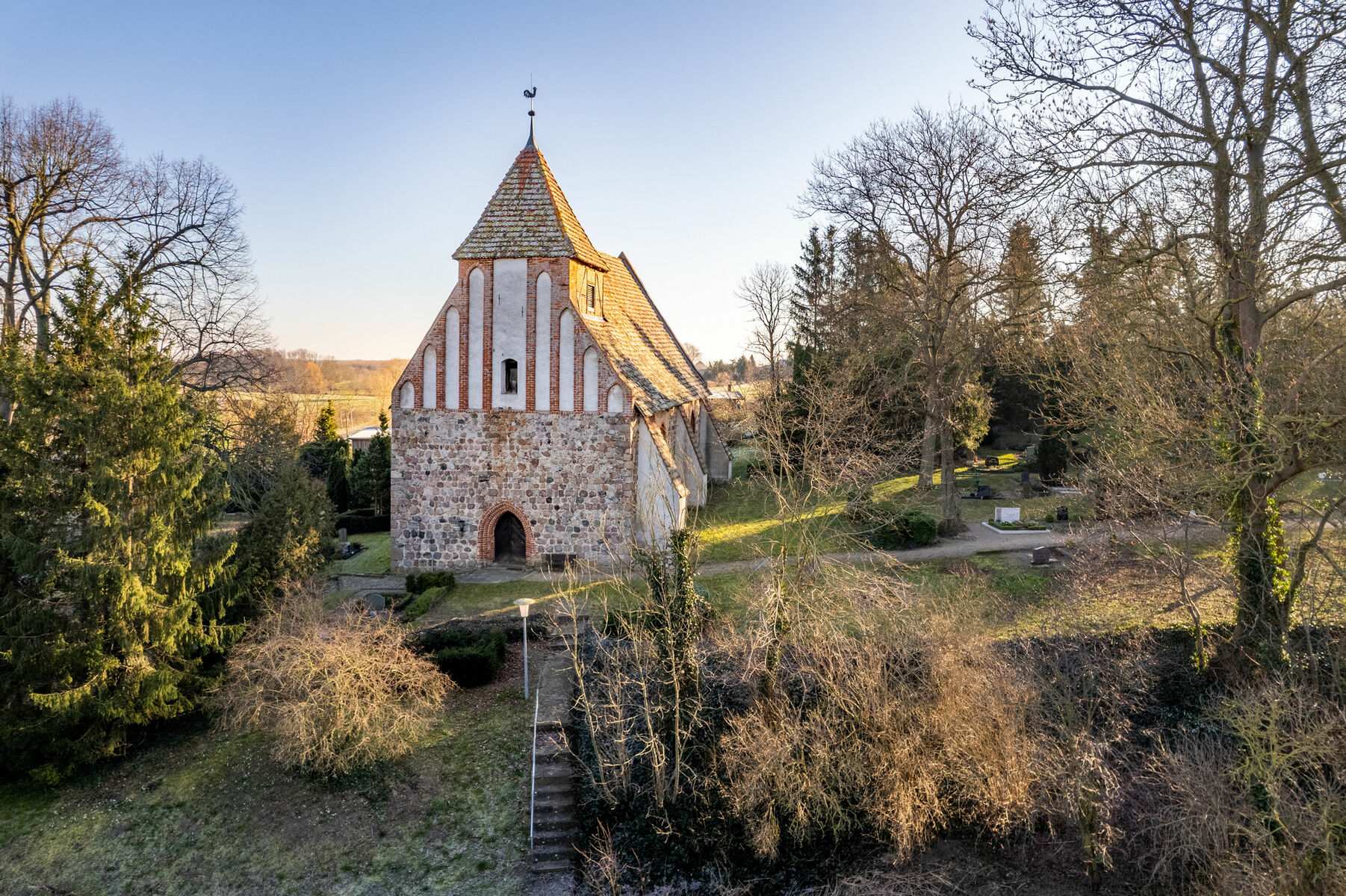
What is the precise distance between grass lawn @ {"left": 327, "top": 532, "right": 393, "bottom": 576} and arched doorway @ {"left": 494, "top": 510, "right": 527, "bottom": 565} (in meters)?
2.75

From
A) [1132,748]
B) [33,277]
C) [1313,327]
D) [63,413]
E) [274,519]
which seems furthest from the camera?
[33,277]

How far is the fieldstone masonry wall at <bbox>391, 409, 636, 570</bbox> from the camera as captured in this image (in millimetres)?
18641

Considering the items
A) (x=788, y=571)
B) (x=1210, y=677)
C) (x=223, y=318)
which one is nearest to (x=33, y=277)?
(x=223, y=318)

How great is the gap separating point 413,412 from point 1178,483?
54.0 feet

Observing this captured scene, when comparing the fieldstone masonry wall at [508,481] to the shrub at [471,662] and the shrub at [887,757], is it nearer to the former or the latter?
the shrub at [471,662]

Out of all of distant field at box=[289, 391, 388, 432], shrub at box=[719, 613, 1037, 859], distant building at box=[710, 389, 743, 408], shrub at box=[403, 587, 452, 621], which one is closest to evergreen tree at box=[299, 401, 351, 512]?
shrub at box=[403, 587, 452, 621]

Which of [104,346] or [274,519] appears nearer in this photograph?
[104,346]

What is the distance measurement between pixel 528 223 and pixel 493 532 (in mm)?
7951

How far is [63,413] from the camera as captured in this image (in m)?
11.2

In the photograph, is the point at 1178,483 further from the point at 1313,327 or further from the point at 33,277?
the point at 33,277

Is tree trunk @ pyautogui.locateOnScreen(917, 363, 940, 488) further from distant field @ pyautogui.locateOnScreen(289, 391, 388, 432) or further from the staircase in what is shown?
distant field @ pyautogui.locateOnScreen(289, 391, 388, 432)

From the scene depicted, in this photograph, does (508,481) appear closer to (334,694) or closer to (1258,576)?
(334,694)

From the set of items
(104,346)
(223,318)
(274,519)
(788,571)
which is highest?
(223,318)

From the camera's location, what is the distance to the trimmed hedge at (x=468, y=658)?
45.1ft
